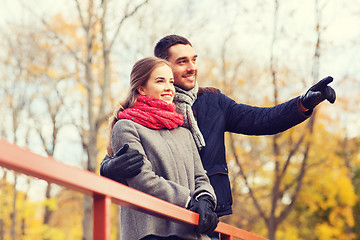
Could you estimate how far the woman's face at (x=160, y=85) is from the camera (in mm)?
2492

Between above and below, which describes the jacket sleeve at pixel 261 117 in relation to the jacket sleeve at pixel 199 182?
above

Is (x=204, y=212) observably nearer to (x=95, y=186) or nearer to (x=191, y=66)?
(x=95, y=186)

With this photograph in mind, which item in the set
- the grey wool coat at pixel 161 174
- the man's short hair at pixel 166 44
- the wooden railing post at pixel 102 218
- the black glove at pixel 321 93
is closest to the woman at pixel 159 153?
the grey wool coat at pixel 161 174

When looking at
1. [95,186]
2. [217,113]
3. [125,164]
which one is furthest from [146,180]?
[217,113]

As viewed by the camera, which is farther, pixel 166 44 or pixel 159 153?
pixel 166 44

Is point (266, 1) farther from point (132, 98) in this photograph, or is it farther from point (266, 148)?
point (266, 148)

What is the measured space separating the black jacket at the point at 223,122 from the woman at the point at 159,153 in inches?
13.5

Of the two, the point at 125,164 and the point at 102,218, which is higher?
the point at 125,164

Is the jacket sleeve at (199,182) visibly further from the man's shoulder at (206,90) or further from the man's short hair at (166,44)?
the man's short hair at (166,44)

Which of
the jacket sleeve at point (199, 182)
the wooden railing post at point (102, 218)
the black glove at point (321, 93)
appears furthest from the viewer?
the black glove at point (321, 93)

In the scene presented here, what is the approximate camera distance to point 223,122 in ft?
9.77

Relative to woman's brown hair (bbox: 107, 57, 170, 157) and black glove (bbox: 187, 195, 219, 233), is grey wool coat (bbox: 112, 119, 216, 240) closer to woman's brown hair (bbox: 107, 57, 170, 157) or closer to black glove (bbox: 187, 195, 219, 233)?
black glove (bbox: 187, 195, 219, 233)

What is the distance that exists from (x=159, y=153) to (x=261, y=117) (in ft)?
3.10

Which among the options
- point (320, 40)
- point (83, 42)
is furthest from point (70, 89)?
point (320, 40)
